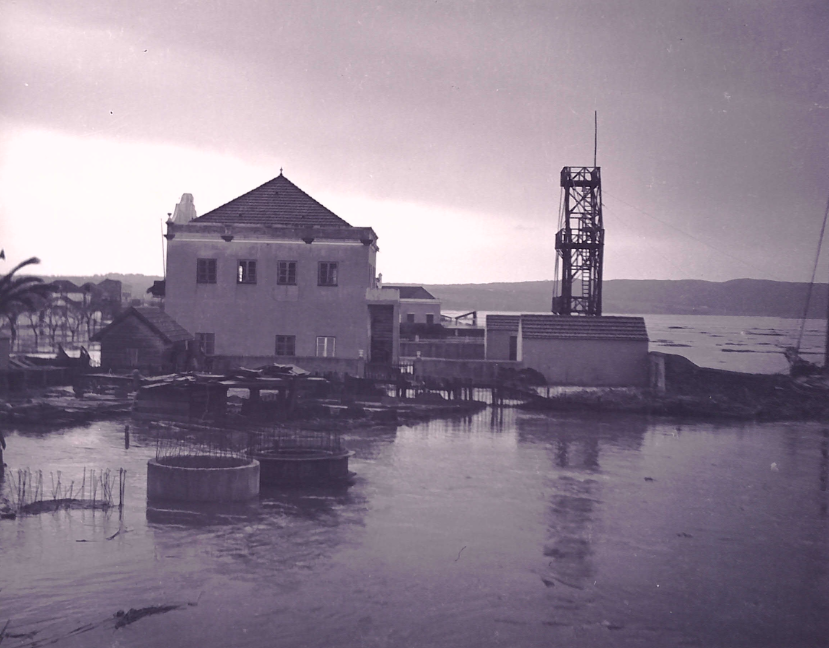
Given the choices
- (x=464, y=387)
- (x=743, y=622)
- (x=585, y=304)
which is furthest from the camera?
(x=585, y=304)

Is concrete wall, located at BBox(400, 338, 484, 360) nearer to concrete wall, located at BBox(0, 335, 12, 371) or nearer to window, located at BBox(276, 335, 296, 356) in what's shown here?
window, located at BBox(276, 335, 296, 356)

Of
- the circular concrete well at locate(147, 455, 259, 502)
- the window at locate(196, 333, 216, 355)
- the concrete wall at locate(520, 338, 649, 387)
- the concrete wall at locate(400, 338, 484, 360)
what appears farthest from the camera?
the concrete wall at locate(400, 338, 484, 360)

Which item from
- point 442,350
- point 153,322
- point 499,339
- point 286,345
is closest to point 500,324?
point 499,339

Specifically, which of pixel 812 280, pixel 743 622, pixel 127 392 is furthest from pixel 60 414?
pixel 812 280

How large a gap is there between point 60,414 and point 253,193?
16.8m

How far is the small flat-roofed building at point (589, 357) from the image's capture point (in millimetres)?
37469

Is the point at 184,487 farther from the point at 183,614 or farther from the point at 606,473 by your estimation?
the point at 606,473

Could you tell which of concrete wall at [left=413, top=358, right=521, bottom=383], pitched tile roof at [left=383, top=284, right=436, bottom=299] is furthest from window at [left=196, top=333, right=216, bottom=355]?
pitched tile roof at [left=383, top=284, right=436, bottom=299]

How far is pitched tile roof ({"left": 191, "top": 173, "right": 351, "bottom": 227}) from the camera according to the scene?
121 ft

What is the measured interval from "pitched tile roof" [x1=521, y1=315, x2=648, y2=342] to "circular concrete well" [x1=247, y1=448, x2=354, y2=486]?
21.7 metres

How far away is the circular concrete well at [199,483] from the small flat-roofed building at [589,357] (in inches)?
938

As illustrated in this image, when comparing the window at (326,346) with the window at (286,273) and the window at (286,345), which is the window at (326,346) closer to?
the window at (286,345)

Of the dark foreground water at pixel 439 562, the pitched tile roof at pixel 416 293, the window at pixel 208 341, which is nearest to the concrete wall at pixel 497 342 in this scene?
the window at pixel 208 341

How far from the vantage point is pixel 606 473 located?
20.7 m
